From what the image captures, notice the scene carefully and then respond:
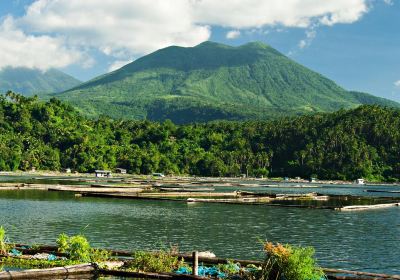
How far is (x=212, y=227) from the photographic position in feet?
137

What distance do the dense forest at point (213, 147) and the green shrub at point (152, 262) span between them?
440 feet

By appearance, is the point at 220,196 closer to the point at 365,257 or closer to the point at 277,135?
the point at 365,257

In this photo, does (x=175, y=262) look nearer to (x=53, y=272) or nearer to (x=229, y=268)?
(x=229, y=268)

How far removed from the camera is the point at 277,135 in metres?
196

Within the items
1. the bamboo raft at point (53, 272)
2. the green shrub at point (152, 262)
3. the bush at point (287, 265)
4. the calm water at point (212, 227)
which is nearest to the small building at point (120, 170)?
the calm water at point (212, 227)

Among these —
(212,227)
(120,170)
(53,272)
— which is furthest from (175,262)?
(120,170)

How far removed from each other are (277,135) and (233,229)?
15788cm

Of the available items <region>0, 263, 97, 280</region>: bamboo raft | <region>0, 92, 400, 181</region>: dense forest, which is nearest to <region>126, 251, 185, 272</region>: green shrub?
<region>0, 263, 97, 280</region>: bamboo raft

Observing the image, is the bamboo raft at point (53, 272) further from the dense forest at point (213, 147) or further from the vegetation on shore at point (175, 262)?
the dense forest at point (213, 147)

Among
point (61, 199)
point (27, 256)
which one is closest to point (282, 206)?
point (61, 199)

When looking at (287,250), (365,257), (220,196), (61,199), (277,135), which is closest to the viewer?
(287,250)

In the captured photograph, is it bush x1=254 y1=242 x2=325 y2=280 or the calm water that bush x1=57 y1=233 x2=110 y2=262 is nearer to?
the calm water

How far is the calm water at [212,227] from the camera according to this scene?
31453 mm

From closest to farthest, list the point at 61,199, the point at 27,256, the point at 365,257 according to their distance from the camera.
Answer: the point at 27,256 → the point at 365,257 → the point at 61,199
